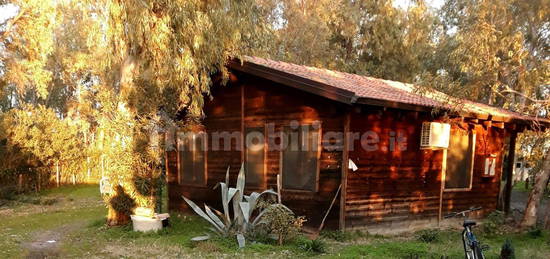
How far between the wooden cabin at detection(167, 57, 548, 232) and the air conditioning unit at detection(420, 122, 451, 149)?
48 mm

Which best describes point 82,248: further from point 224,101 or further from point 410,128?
point 410,128

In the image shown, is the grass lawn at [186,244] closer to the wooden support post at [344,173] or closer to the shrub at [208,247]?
the shrub at [208,247]

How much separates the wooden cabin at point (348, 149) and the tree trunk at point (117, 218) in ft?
5.98

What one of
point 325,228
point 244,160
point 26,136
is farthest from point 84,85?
point 325,228

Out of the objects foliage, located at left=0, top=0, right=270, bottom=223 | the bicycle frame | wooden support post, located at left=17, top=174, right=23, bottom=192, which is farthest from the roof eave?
wooden support post, located at left=17, top=174, right=23, bottom=192

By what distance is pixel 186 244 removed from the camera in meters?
6.60

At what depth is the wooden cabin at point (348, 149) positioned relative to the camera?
7.00 metres

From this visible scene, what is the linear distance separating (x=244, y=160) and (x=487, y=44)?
543cm

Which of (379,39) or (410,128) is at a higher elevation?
(379,39)

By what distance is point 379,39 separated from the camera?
68.6ft

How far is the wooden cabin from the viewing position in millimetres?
7004

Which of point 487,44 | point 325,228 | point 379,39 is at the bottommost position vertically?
point 325,228

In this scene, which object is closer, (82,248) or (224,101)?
(82,248)

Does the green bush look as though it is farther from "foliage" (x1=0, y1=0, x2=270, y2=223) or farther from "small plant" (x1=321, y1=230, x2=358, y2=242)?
"small plant" (x1=321, y1=230, x2=358, y2=242)
